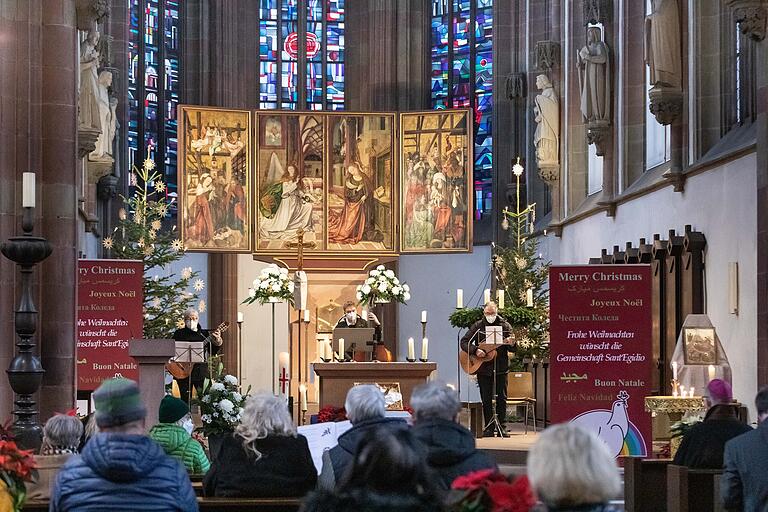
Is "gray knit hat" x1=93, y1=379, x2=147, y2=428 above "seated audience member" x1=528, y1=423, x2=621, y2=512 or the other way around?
above

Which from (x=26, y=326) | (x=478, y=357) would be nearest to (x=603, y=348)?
(x=478, y=357)

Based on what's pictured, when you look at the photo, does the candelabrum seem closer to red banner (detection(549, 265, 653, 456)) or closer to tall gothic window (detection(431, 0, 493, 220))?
red banner (detection(549, 265, 653, 456))

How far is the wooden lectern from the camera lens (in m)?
18.3

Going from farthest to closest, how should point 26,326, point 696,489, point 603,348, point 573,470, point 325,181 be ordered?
point 325,181 → point 603,348 → point 26,326 → point 696,489 → point 573,470

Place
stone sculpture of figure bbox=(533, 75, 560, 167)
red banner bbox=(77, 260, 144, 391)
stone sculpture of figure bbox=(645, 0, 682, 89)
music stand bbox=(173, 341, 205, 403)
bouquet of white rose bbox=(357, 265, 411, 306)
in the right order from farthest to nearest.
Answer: stone sculpture of figure bbox=(533, 75, 560, 167), bouquet of white rose bbox=(357, 265, 411, 306), stone sculpture of figure bbox=(645, 0, 682, 89), music stand bbox=(173, 341, 205, 403), red banner bbox=(77, 260, 144, 391)

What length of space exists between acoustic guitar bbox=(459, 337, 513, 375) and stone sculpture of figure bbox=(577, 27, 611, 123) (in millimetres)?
6225

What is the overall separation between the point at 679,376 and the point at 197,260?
56.6 feet

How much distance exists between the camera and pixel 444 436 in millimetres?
6027

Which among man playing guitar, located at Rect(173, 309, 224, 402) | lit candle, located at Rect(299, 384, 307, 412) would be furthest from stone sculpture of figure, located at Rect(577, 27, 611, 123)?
lit candle, located at Rect(299, 384, 307, 412)

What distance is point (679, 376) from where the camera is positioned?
15.4m

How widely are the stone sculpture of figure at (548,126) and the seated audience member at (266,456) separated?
68.8 feet

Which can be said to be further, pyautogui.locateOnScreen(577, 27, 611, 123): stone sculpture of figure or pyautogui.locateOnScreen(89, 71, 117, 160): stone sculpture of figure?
pyautogui.locateOnScreen(89, 71, 117, 160): stone sculpture of figure

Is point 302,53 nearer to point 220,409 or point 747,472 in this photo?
point 220,409

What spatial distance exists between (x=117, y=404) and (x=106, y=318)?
11.4m
